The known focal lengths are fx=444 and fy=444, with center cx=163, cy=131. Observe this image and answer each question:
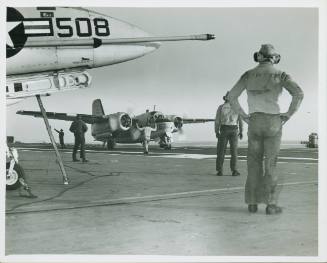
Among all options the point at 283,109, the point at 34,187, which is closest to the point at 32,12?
the point at 34,187

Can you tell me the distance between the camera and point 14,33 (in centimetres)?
481

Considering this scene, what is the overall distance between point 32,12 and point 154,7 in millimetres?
1341

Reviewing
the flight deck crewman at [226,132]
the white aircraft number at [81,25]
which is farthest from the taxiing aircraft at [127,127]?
the white aircraft number at [81,25]

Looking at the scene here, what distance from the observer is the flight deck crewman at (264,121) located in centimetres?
388

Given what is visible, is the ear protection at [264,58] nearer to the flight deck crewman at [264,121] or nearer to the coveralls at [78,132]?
the flight deck crewman at [264,121]

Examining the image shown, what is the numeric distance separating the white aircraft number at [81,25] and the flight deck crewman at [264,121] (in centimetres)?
196

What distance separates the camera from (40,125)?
5.34 meters

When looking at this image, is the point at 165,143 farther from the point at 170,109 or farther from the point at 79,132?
the point at 170,109

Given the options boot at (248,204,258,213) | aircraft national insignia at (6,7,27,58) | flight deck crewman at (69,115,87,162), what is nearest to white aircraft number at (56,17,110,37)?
aircraft national insignia at (6,7,27,58)

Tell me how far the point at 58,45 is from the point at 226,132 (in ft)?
9.02

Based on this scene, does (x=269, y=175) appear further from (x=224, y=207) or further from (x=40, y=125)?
(x=40, y=125)

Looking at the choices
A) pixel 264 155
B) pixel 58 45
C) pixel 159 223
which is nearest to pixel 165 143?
pixel 58 45

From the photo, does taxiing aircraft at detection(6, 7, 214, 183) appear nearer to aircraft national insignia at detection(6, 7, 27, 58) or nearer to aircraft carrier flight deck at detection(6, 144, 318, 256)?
aircraft national insignia at detection(6, 7, 27, 58)

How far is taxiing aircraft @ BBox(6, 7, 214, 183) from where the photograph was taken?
4844 mm
